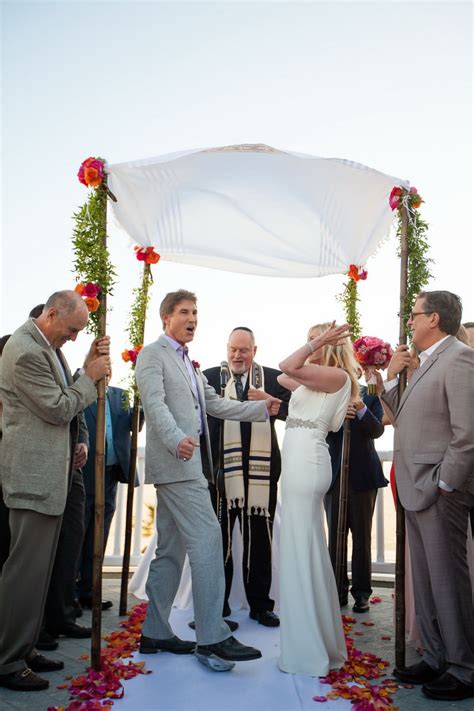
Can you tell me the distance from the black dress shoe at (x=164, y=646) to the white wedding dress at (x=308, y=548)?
66 cm

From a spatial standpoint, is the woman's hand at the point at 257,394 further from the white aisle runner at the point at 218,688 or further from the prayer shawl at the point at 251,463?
the white aisle runner at the point at 218,688

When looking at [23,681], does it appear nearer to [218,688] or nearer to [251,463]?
[218,688]

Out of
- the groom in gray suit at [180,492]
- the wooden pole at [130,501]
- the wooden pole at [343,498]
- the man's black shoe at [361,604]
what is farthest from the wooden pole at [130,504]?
the man's black shoe at [361,604]

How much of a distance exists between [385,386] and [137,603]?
3.10 m

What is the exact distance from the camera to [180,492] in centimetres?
444

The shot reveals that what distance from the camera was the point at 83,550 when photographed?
6.18 metres

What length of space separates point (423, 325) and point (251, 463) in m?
2.02

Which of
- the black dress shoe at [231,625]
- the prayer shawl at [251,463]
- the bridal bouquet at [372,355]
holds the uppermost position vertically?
the bridal bouquet at [372,355]

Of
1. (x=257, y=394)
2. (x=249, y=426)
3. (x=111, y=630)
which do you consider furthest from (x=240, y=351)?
(x=111, y=630)

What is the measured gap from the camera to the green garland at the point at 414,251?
478 centimetres

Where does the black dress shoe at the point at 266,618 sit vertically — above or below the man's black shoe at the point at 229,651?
below

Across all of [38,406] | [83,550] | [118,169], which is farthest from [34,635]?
[118,169]

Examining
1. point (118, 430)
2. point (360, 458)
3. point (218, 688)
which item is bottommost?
point (218, 688)

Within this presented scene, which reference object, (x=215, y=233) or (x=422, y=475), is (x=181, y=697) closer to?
(x=422, y=475)
